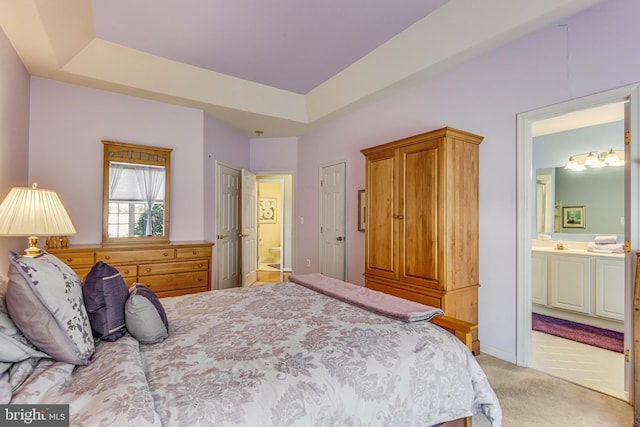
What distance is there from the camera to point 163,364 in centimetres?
119

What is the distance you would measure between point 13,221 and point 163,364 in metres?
1.65

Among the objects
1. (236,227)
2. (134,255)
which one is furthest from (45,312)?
(236,227)

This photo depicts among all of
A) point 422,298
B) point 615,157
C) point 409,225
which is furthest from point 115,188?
point 615,157

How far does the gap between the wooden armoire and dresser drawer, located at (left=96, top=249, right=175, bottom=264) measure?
2337 mm

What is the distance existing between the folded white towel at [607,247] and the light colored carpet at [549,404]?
2.16 metres

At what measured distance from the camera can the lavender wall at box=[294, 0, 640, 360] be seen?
7.27 ft

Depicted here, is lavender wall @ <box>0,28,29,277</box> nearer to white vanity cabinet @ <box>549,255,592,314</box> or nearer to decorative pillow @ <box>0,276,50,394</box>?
decorative pillow @ <box>0,276,50,394</box>

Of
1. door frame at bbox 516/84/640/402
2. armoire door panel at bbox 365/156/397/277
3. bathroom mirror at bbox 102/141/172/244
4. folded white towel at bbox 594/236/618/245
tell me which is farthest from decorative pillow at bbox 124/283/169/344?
folded white towel at bbox 594/236/618/245

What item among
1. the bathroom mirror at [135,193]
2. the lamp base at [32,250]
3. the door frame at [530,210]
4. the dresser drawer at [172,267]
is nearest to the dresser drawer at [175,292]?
the dresser drawer at [172,267]

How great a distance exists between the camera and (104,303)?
137cm

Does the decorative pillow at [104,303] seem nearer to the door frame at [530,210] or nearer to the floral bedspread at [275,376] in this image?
the floral bedspread at [275,376]

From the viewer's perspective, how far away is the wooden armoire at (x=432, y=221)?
2.68m

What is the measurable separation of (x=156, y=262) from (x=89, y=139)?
1607mm

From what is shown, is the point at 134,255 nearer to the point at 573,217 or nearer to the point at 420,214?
the point at 420,214
